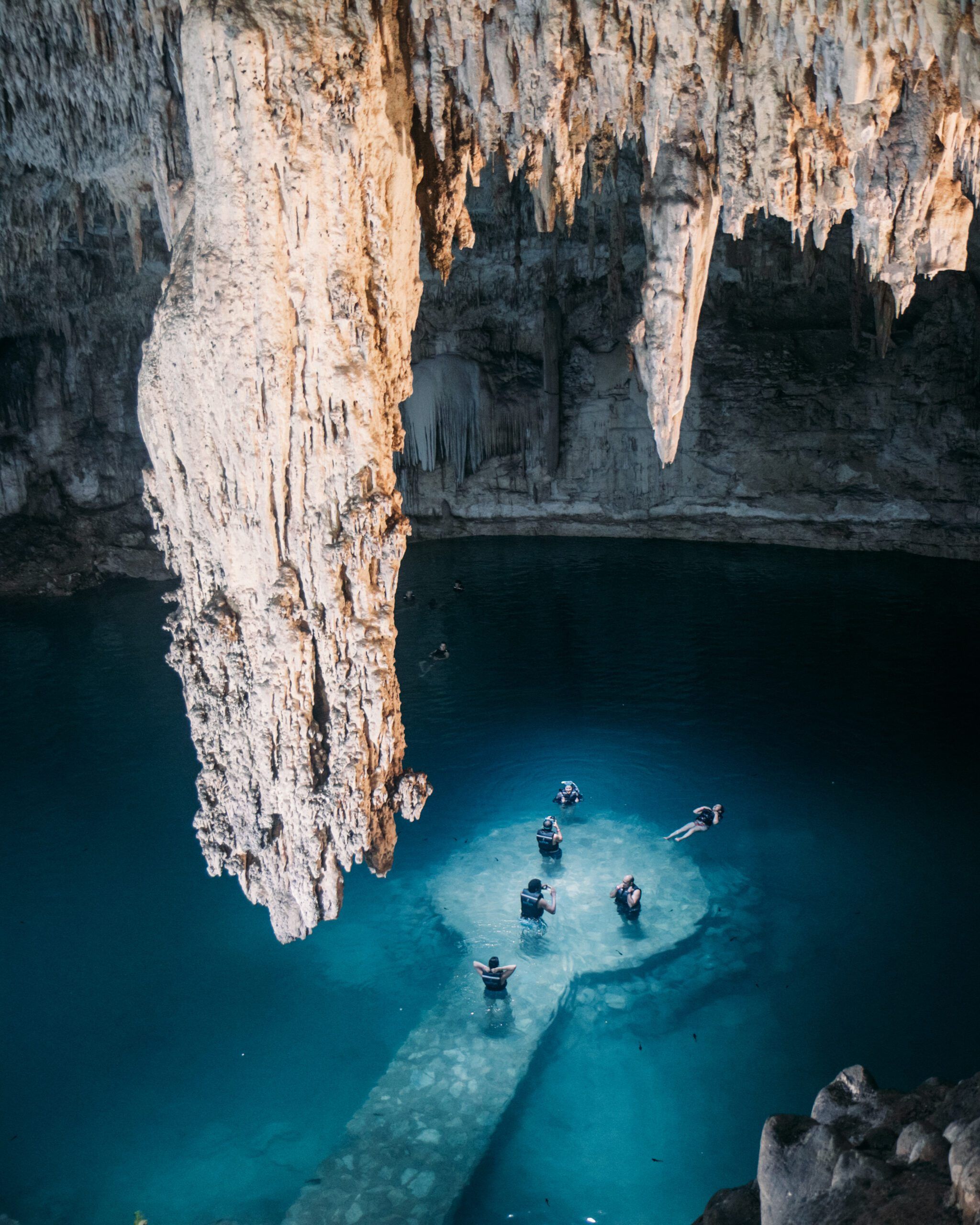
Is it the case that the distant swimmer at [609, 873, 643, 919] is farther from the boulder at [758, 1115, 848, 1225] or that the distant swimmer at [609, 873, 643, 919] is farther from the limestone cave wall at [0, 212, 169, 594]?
the limestone cave wall at [0, 212, 169, 594]

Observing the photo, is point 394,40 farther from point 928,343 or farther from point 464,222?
point 928,343

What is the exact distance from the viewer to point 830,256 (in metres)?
15.5

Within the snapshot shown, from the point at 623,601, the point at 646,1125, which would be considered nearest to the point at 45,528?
the point at 623,601

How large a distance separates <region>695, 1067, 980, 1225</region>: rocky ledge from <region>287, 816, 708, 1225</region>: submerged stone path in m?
1.78

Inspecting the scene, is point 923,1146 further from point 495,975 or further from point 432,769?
point 432,769

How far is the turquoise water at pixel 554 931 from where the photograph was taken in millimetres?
5418

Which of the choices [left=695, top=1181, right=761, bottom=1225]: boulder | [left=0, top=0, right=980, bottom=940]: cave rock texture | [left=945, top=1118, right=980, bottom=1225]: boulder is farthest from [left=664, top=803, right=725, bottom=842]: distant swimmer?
[left=945, top=1118, right=980, bottom=1225]: boulder

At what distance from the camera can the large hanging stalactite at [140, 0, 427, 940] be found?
431 cm

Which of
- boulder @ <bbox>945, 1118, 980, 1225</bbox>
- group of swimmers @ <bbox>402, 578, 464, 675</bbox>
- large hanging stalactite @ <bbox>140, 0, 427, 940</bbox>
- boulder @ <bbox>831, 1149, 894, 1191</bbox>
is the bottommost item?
group of swimmers @ <bbox>402, 578, 464, 675</bbox>

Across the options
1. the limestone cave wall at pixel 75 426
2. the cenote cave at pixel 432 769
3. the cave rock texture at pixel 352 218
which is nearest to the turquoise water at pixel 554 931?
the cenote cave at pixel 432 769

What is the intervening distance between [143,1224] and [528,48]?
255 inches

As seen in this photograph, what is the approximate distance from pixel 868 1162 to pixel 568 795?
5437 millimetres

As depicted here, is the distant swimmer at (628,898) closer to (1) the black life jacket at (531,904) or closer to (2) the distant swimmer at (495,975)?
(1) the black life jacket at (531,904)

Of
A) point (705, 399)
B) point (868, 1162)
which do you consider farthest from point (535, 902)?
point (705, 399)
